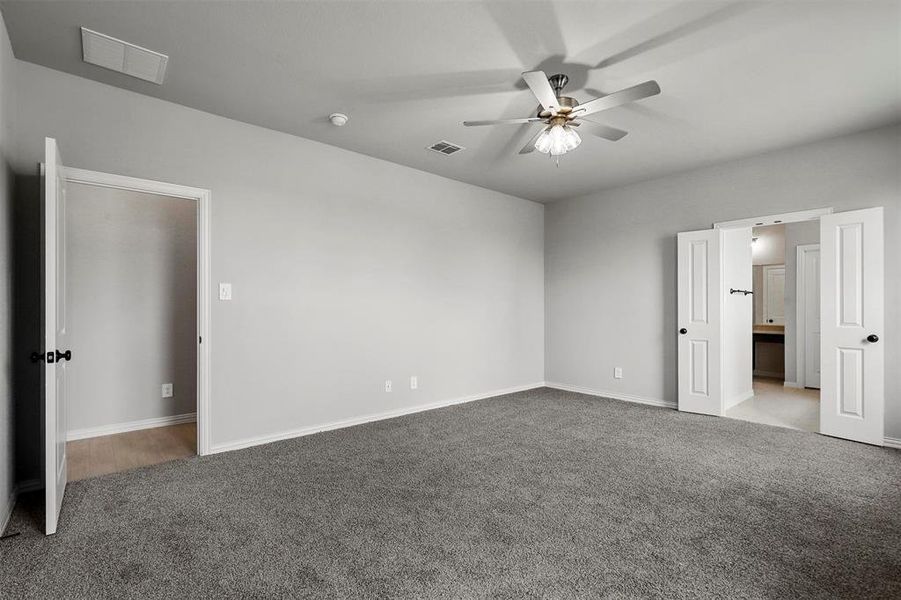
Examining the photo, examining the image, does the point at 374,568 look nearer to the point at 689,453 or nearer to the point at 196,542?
the point at 196,542

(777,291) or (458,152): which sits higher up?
(458,152)

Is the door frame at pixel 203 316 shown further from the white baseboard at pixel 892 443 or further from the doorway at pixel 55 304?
the white baseboard at pixel 892 443

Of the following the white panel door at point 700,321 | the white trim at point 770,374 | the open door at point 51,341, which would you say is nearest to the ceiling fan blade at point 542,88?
the open door at point 51,341

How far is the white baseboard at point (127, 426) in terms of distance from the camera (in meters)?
3.84

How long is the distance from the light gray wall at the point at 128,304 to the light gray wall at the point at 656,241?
455cm

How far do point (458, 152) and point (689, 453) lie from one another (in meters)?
3.32

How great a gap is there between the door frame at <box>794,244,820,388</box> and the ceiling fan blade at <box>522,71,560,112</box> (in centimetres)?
535

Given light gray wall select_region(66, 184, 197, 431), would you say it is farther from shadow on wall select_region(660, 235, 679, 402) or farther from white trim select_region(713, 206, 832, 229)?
white trim select_region(713, 206, 832, 229)

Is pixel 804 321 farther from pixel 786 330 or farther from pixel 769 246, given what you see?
pixel 769 246

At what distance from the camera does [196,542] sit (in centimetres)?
210

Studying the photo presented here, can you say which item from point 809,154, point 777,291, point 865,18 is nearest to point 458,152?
point 865,18

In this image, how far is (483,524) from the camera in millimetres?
2252

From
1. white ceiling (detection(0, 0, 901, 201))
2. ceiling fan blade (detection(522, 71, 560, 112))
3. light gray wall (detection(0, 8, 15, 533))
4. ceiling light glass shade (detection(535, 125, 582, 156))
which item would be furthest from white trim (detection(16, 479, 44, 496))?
ceiling light glass shade (detection(535, 125, 582, 156))

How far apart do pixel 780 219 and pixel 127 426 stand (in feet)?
21.8
